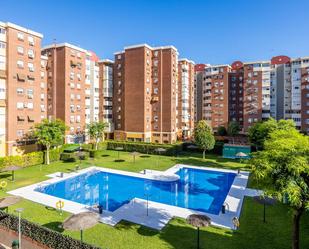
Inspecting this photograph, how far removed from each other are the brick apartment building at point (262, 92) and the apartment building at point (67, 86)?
4257 centimetres

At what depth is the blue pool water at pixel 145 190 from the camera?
23.8 metres

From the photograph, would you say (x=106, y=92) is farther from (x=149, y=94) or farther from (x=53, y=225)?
(x=53, y=225)

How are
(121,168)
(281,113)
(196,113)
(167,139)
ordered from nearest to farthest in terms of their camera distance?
(121,168), (167,139), (281,113), (196,113)

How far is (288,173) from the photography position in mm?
11227

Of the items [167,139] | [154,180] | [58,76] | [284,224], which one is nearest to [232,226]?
[284,224]

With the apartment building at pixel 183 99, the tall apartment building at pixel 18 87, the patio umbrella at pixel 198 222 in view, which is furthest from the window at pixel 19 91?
the apartment building at pixel 183 99

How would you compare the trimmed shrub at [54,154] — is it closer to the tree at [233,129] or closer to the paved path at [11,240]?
the paved path at [11,240]

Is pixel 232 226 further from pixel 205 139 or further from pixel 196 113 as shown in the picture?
pixel 196 113

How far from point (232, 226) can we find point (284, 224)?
3996 millimetres

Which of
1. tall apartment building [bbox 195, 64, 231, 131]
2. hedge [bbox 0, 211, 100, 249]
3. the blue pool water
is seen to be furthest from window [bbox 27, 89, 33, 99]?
tall apartment building [bbox 195, 64, 231, 131]

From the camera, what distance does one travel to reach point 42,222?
17797 mm

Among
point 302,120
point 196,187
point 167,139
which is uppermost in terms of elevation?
point 302,120

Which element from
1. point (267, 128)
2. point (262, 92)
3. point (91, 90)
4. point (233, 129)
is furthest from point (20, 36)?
point (262, 92)

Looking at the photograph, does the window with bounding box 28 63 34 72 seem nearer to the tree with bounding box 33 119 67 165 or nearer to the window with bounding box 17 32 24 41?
the window with bounding box 17 32 24 41
